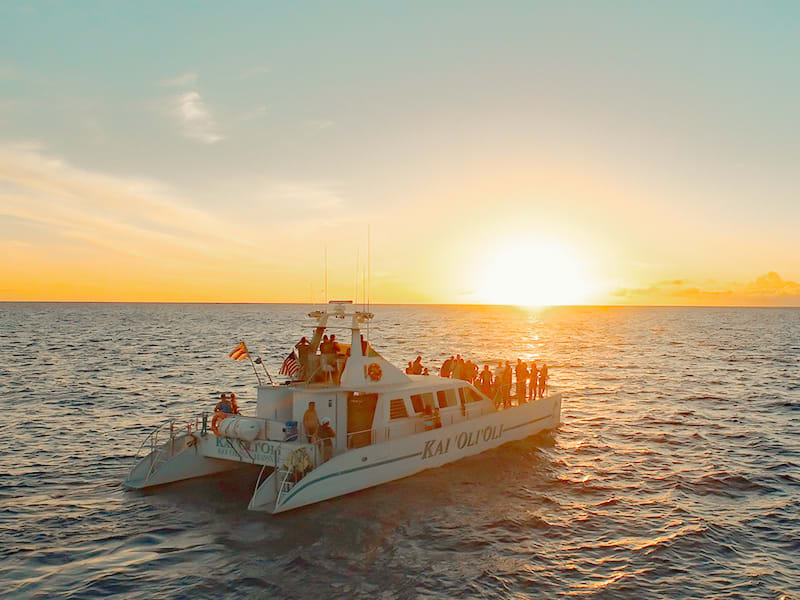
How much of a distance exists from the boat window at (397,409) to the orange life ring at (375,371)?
0.80 m

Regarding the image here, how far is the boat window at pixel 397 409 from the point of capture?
54.3ft

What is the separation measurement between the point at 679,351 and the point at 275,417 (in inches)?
2343

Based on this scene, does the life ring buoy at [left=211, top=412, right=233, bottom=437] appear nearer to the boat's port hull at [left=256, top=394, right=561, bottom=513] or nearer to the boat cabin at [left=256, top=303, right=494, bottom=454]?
the boat cabin at [left=256, top=303, right=494, bottom=454]

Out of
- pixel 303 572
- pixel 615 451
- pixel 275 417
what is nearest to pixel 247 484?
pixel 275 417

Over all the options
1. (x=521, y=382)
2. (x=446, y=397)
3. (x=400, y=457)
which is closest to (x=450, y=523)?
(x=400, y=457)

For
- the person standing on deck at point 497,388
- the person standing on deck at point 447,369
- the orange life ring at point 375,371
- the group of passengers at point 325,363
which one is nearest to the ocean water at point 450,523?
the person standing on deck at point 497,388

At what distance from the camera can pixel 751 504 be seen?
1578 cm

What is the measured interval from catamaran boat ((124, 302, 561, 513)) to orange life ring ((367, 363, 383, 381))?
3 cm

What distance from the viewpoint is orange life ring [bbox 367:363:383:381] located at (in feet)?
53.5

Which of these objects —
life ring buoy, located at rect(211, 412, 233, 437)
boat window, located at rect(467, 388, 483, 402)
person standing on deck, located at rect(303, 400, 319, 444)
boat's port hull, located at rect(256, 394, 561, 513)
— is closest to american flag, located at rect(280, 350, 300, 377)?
person standing on deck, located at rect(303, 400, 319, 444)

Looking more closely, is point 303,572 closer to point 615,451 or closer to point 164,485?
point 164,485

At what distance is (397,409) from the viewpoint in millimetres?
16750

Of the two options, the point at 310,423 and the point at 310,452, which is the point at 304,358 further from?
the point at 310,452

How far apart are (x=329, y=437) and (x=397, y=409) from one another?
2.32m
